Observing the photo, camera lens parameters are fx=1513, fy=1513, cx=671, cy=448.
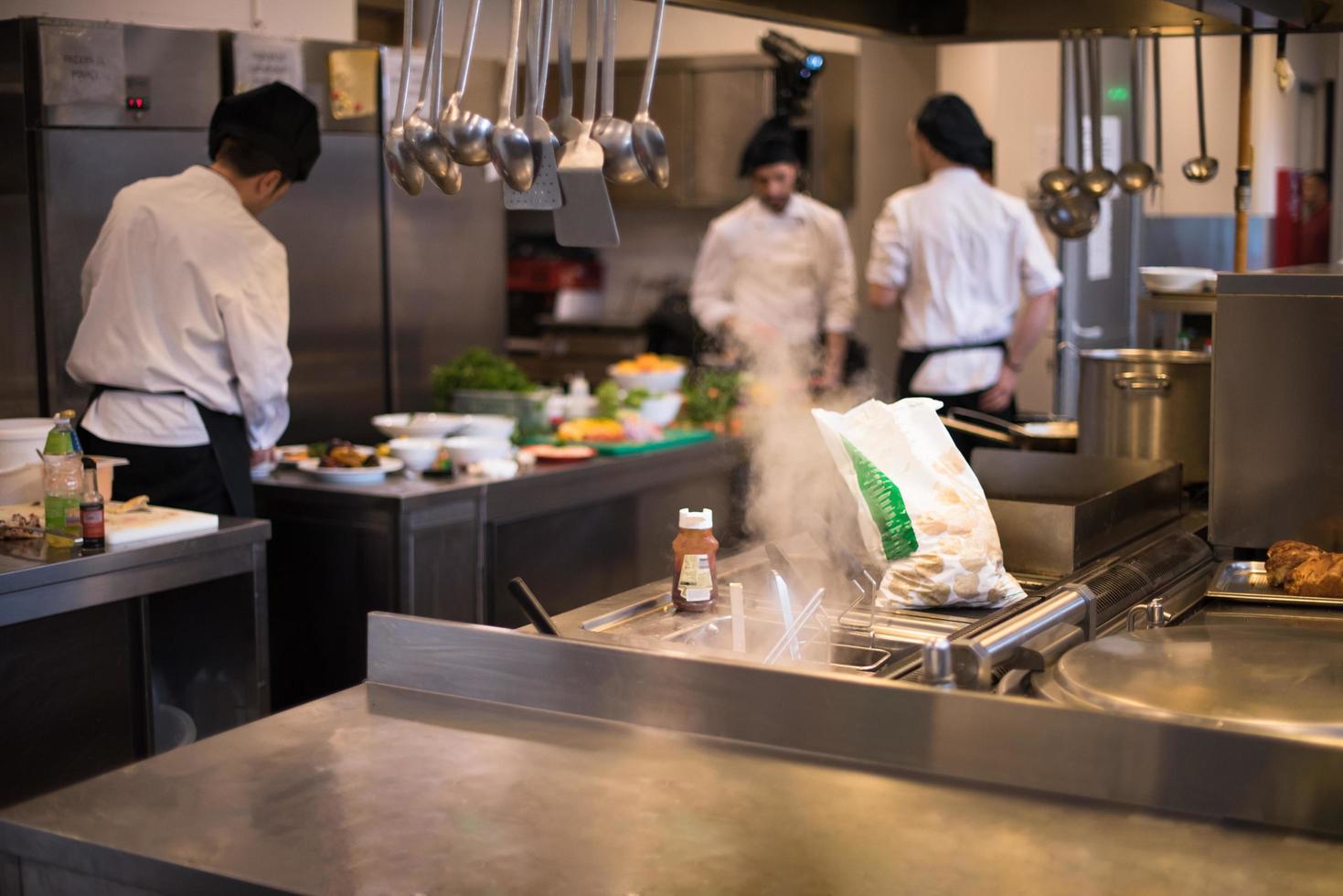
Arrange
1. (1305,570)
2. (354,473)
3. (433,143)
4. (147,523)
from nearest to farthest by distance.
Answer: (433,143) < (1305,570) < (147,523) < (354,473)

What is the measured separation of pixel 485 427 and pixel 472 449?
0.29m

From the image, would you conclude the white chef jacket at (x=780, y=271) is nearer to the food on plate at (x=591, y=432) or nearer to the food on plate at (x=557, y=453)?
the food on plate at (x=591, y=432)

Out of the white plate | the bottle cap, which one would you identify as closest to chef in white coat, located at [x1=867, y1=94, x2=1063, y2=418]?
the white plate

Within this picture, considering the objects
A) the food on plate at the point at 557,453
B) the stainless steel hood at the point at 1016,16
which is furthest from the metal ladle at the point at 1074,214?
the food on plate at the point at 557,453

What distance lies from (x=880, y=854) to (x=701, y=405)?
405 centimetres

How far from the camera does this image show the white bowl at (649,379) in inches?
214

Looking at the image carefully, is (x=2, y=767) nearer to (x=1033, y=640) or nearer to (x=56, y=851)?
(x=56, y=851)

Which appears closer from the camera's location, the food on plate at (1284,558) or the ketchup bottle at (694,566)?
the ketchup bottle at (694,566)

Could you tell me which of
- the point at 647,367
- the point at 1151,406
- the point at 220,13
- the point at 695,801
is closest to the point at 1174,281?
the point at 1151,406

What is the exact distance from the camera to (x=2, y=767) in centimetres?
308

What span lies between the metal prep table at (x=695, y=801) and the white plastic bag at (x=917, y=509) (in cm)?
60

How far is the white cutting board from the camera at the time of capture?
10.6 ft

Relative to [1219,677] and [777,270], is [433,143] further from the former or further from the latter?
[777,270]

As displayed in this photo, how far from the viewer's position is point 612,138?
205cm
